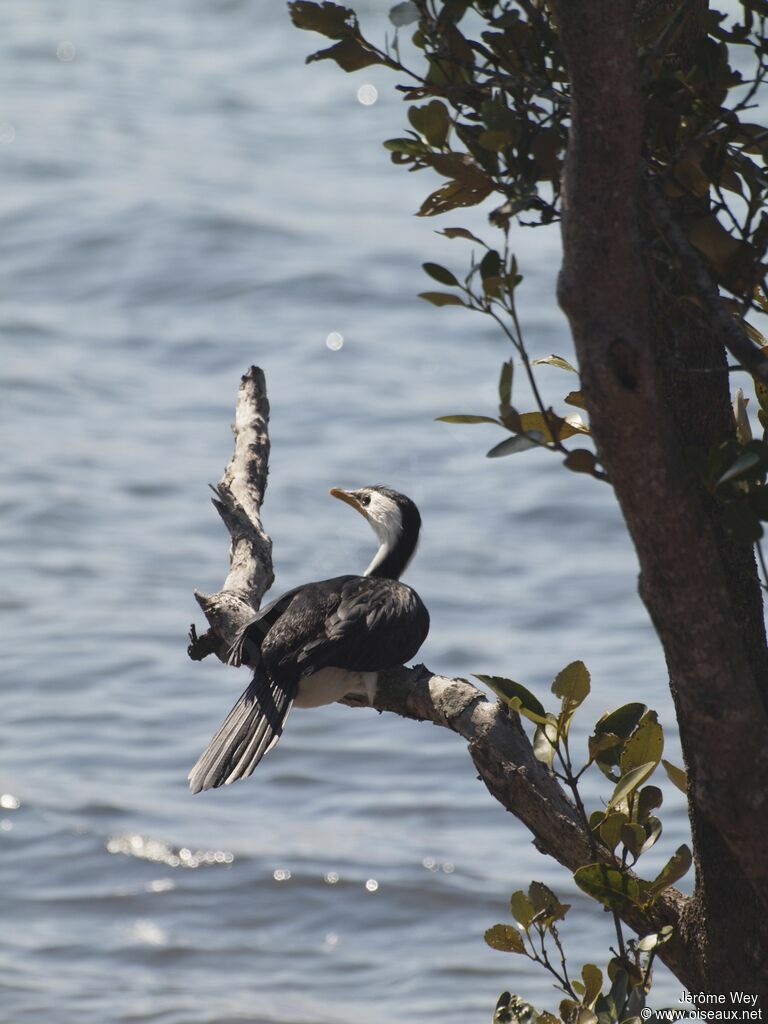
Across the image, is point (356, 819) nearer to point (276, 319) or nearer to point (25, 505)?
point (25, 505)

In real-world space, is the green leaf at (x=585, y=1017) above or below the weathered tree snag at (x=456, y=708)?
Result: below

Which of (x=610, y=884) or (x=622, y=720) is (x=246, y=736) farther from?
(x=610, y=884)

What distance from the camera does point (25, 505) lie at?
1089 centimetres

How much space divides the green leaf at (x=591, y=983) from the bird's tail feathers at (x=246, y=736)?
1439 millimetres

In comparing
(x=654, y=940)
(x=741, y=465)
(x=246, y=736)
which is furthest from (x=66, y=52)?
(x=741, y=465)

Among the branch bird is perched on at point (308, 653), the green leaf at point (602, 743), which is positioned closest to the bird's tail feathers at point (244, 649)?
the branch bird is perched on at point (308, 653)

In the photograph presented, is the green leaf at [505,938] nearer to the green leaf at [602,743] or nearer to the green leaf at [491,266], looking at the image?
the green leaf at [602,743]

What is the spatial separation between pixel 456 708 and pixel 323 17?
137 cm

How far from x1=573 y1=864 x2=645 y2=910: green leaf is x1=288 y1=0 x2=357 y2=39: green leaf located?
1.34m

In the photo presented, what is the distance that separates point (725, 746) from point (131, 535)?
28.5ft

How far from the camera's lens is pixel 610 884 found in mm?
2393

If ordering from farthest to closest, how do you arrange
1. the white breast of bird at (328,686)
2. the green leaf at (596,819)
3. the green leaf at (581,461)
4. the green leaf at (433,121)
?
the white breast of bird at (328,686) → the green leaf at (596,819) → the green leaf at (433,121) → the green leaf at (581,461)

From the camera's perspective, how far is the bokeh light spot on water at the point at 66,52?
18.8m

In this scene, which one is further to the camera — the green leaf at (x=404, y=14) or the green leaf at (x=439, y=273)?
the green leaf at (x=439, y=273)
